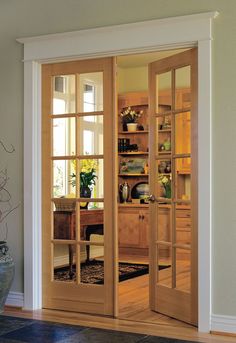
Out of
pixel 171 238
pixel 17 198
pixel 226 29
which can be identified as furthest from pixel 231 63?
pixel 17 198

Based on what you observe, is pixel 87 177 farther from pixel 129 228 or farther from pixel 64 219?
pixel 129 228

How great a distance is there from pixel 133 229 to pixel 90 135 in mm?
3985

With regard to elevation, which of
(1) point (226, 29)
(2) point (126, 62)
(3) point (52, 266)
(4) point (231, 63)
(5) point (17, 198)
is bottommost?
(3) point (52, 266)

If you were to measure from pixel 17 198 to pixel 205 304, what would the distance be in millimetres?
2034

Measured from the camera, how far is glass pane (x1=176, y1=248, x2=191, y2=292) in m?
4.75

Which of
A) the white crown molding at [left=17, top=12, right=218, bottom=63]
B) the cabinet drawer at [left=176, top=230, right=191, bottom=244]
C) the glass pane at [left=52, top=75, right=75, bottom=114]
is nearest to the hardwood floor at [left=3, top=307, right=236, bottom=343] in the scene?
the cabinet drawer at [left=176, top=230, right=191, bottom=244]

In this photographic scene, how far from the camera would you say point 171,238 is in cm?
493

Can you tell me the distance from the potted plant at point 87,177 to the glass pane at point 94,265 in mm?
381

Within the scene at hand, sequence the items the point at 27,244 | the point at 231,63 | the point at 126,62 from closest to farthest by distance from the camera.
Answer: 1. the point at 231,63
2. the point at 27,244
3. the point at 126,62

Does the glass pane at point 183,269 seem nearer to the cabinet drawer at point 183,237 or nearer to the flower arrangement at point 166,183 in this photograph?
the cabinet drawer at point 183,237

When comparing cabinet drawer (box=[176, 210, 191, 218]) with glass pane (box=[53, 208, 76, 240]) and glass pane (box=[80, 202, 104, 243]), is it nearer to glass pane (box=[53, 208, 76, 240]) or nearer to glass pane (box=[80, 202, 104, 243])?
glass pane (box=[80, 202, 104, 243])

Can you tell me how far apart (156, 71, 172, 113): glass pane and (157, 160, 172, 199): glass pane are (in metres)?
0.48

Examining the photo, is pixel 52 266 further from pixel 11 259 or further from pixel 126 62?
pixel 126 62

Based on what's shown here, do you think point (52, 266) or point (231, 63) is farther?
point (52, 266)
